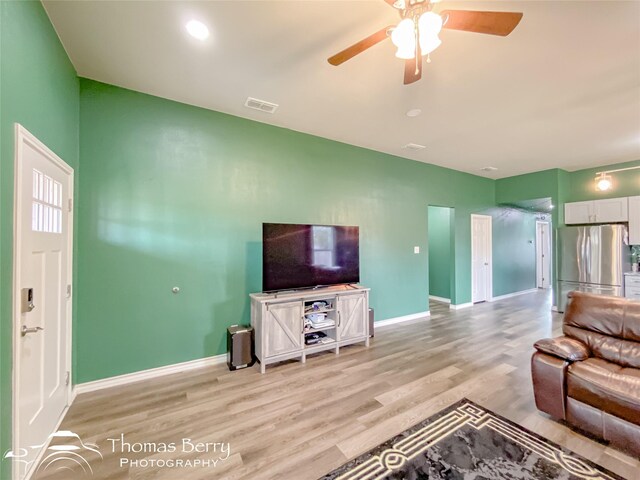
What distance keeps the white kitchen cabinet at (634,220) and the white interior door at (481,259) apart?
7.35ft

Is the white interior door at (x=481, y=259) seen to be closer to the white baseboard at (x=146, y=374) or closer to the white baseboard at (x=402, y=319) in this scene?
the white baseboard at (x=402, y=319)

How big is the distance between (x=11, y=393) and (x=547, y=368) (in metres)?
3.54

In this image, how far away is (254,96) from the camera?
288 cm

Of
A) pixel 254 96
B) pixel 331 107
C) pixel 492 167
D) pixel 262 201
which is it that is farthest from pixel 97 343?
pixel 492 167

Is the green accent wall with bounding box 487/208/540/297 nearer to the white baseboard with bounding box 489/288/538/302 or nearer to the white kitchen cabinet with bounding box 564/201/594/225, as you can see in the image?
the white baseboard with bounding box 489/288/538/302

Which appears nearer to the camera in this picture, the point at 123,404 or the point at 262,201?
the point at 123,404

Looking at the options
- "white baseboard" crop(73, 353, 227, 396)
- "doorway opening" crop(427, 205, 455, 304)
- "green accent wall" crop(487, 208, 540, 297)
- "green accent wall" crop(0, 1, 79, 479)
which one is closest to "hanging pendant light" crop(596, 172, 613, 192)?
"green accent wall" crop(487, 208, 540, 297)

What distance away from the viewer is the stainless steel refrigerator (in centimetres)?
481

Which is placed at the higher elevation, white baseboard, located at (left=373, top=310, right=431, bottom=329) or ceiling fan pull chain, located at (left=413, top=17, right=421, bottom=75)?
ceiling fan pull chain, located at (left=413, top=17, right=421, bottom=75)

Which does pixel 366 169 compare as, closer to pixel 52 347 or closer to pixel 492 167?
pixel 492 167

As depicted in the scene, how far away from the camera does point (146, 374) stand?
282 centimetres

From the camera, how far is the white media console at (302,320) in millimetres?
3016

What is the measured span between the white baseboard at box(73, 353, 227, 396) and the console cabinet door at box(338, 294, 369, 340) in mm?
1523

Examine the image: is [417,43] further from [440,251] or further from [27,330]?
[440,251]
